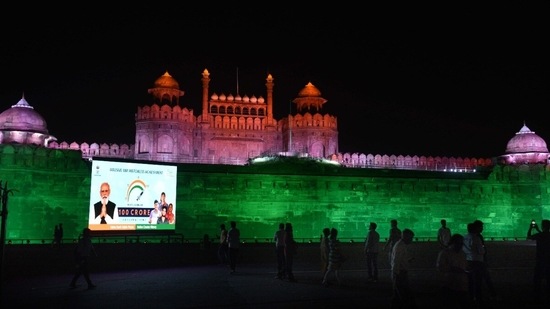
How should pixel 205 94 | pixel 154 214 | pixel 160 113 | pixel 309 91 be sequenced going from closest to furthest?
pixel 154 214, pixel 160 113, pixel 205 94, pixel 309 91

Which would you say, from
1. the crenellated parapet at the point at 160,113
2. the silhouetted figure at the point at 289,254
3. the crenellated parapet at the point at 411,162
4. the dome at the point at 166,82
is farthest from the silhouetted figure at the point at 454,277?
the dome at the point at 166,82

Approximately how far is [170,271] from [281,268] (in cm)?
357

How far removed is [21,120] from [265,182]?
45.7 ft

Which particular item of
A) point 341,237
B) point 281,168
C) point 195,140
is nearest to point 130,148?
point 195,140

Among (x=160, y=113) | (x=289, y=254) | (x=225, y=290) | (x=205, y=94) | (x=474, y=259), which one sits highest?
(x=205, y=94)

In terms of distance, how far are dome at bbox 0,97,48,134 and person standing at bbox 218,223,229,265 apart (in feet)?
57.6

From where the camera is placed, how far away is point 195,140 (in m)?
37.3

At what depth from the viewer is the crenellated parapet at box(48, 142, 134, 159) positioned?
31.6 m

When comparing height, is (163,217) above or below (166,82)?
below

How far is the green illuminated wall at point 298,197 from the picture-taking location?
74.9 ft

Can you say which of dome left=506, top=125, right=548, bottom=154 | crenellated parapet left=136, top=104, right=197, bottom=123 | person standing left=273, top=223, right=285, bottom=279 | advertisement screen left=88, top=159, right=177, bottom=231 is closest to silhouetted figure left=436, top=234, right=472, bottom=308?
person standing left=273, top=223, right=285, bottom=279

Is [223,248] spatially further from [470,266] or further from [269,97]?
[269,97]

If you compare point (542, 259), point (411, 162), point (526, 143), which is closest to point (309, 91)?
point (411, 162)

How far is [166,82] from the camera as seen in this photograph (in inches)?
1501
